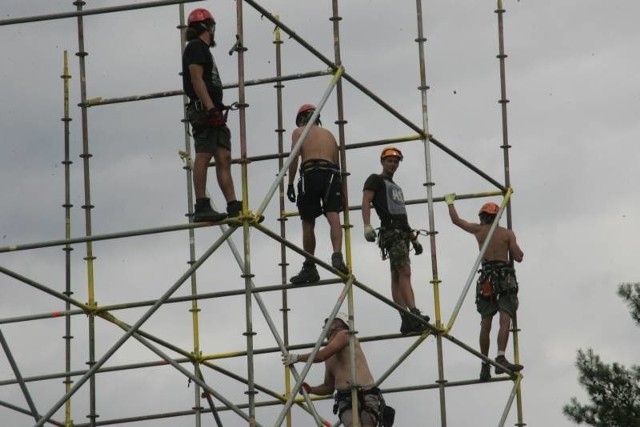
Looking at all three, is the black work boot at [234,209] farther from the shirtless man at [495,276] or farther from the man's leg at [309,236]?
the shirtless man at [495,276]

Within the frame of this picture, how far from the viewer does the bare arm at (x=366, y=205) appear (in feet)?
79.0

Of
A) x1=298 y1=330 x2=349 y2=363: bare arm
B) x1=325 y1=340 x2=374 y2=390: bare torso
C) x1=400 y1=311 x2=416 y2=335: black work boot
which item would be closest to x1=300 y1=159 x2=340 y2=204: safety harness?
x1=298 y1=330 x2=349 y2=363: bare arm

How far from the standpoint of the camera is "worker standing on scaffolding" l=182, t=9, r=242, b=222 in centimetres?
2075

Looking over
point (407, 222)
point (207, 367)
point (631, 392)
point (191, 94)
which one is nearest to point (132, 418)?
point (207, 367)

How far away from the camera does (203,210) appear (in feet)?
68.0

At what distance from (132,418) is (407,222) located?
3623mm

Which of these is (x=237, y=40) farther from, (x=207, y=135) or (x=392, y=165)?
(x=392, y=165)

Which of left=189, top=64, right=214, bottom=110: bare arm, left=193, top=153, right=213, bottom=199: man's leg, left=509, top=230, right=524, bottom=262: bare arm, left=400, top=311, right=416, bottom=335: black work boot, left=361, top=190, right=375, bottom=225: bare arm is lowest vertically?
left=193, top=153, right=213, bottom=199: man's leg

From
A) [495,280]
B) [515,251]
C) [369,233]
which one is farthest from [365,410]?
[515,251]

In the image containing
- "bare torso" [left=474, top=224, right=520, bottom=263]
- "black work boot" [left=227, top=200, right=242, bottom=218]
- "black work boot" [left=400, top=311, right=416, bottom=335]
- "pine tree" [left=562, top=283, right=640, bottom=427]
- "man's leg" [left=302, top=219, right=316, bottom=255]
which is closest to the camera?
"black work boot" [left=227, top=200, right=242, bottom=218]

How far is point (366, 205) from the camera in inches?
953

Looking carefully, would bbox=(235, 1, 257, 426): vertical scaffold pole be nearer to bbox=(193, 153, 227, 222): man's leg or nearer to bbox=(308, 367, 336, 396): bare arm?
bbox=(193, 153, 227, 222): man's leg

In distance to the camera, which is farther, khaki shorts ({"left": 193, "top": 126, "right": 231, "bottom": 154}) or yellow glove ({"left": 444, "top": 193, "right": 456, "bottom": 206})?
yellow glove ({"left": 444, "top": 193, "right": 456, "bottom": 206})

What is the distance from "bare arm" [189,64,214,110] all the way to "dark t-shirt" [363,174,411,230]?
3.83m
